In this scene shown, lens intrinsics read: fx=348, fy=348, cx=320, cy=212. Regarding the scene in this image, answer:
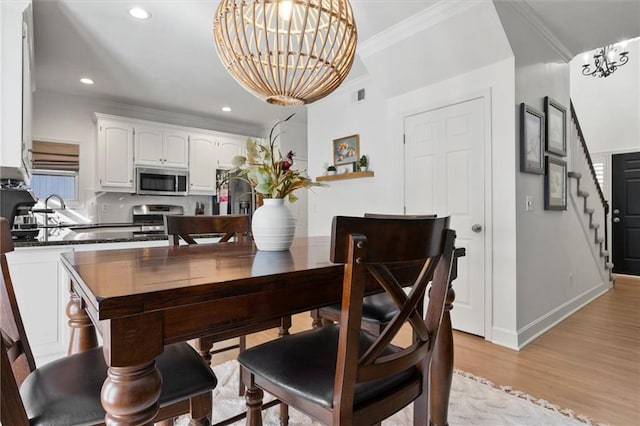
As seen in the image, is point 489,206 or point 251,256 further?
point 489,206

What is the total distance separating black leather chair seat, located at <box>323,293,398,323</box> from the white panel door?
1478 mm

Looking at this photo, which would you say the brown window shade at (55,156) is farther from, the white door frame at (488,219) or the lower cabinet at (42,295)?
the white door frame at (488,219)

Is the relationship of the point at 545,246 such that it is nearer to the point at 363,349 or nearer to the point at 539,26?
the point at 539,26

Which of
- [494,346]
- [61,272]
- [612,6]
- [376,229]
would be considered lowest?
[494,346]

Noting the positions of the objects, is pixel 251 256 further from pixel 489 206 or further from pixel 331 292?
pixel 489 206

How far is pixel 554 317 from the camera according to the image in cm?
314

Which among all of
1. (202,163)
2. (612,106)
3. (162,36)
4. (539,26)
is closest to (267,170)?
(162,36)

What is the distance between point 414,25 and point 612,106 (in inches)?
179

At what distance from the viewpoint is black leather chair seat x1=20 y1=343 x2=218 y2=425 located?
2.82 feet

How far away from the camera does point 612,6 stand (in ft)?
8.79

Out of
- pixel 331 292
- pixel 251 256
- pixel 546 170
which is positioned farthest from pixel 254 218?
pixel 546 170

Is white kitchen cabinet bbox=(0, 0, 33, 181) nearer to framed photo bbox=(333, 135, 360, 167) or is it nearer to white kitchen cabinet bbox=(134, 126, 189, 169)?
white kitchen cabinet bbox=(134, 126, 189, 169)

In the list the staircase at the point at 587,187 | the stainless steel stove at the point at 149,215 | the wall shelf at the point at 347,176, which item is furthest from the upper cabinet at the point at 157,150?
the staircase at the point at 587,187

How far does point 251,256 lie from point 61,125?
15.5ft
